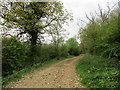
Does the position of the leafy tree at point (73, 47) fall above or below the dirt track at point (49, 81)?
above

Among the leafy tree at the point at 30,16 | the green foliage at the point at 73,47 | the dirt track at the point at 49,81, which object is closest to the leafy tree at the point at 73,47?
the green foliage at the point at 73,47

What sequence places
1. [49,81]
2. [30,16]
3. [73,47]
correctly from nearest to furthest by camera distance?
[49,81] < [30,16] < [73,47]

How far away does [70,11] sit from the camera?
460 inches

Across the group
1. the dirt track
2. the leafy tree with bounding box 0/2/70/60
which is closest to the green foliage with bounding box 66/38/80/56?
the leafy tree with bounding box 0/2/70/60

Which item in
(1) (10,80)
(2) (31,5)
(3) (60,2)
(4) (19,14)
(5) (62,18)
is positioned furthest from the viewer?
(5) (62,18)

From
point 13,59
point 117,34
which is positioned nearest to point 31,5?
point 13,59

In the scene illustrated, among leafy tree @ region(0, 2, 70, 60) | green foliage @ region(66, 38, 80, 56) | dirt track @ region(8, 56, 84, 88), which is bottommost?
dirt track @ region(8, 56, 84, 88)

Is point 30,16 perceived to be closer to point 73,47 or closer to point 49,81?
point 49,81

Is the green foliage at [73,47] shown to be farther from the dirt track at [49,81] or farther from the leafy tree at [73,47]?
the dirt track at [49,81]

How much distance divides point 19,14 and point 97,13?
32.8 ft

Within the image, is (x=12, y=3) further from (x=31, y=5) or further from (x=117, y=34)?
(x=117, y=34)

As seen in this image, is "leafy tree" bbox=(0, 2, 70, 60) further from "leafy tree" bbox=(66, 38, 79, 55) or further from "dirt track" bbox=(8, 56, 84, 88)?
"leafy tree" bbox=(66, 38, 79, 55)

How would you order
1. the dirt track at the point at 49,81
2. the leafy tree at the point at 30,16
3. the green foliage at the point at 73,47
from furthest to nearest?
the green foliage at the point at 73,47 < the leafy tree at the point at 30,16 < the dirt track at the point at 49,81

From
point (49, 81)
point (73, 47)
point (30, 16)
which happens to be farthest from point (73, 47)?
point (49, 81)
